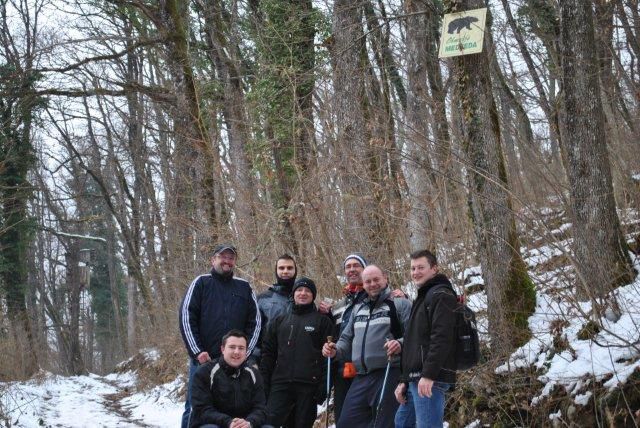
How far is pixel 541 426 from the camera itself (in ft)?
18.7

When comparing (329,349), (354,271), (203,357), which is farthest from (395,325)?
(203,357)

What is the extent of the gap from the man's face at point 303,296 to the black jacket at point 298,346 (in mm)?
41

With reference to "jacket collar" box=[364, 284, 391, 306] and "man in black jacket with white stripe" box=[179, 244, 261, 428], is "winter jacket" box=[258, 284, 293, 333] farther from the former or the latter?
"jacket collar" box=[364, 284, 391, 306]

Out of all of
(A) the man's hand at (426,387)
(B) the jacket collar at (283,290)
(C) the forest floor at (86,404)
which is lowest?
(C) the forest floor at (86,404)

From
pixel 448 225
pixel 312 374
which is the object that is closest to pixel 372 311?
pixel 312 374

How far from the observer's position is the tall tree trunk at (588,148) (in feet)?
20.7

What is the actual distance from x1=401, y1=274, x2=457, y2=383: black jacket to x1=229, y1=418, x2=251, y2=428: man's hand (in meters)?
1.26

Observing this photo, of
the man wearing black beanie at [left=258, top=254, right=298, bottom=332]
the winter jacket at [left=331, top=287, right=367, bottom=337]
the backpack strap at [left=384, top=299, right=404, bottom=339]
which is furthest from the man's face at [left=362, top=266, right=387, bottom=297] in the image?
the man wearing black beanie at [left=258, top=254, right=298, bottom=332]

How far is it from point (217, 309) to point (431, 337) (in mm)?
2529

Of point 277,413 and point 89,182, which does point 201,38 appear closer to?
point 277,413

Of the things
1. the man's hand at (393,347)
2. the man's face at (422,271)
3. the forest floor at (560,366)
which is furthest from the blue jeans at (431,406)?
the forest floor at (560,366)

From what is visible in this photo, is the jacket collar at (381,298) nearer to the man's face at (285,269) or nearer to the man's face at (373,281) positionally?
the man's face at (373,281)

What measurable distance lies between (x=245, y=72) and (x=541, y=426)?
13597 millimetres

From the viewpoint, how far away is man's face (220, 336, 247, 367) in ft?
18.5
